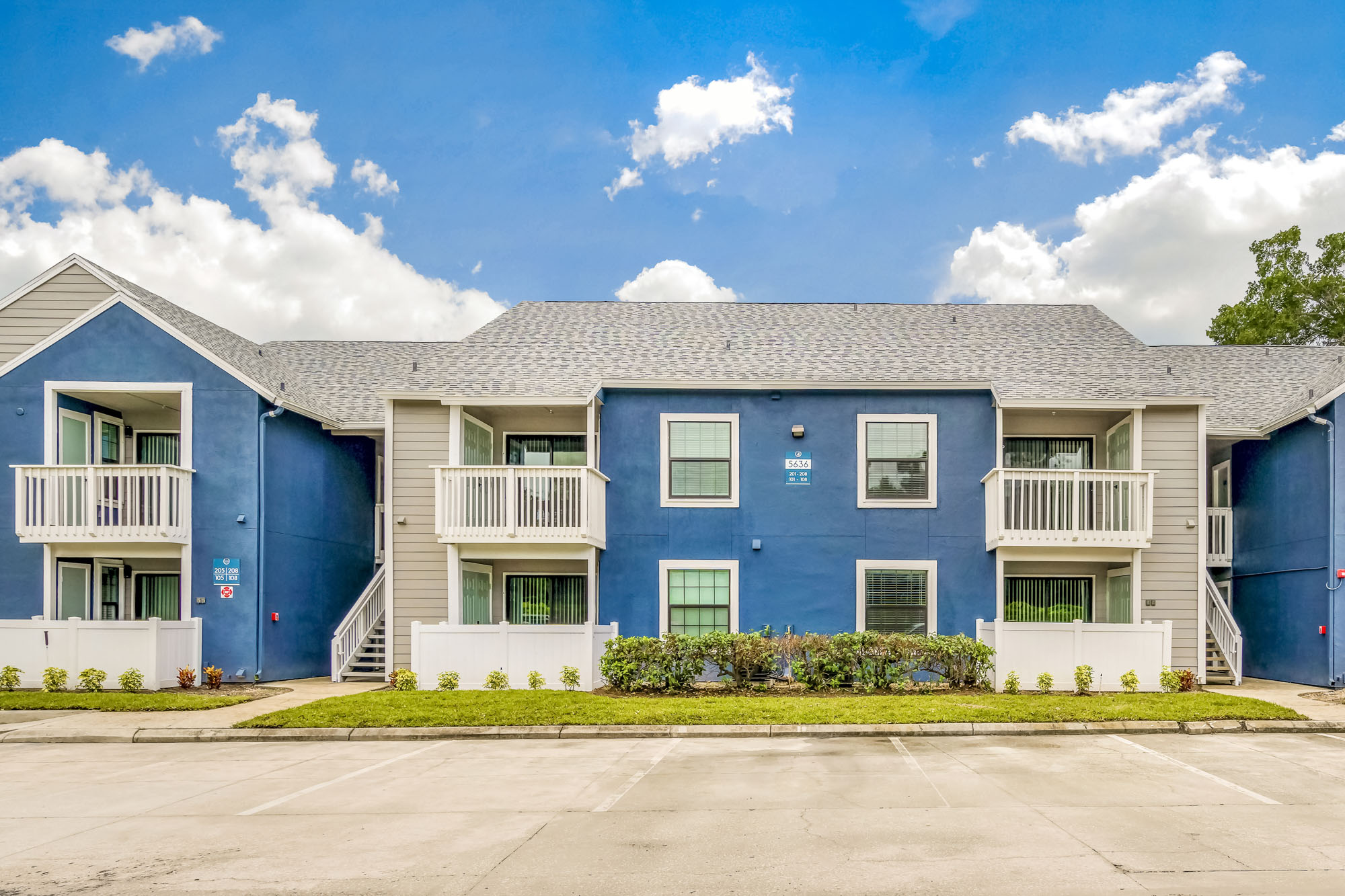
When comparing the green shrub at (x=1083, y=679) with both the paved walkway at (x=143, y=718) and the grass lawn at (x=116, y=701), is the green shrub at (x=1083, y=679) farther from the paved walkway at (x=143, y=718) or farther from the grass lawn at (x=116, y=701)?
the grass lawn at (x=116, y=701)

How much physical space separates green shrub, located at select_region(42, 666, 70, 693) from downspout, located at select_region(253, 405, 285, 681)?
293 centimetres

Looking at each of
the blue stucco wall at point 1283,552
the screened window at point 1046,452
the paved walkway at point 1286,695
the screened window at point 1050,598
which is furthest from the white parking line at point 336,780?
the blue stucco wall at point 1283,552

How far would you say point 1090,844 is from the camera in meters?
6.85

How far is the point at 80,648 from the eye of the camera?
1633 centimetres

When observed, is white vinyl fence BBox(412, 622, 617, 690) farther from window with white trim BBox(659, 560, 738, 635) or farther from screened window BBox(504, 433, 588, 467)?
screened window BBox(504, 433, 588, 467)

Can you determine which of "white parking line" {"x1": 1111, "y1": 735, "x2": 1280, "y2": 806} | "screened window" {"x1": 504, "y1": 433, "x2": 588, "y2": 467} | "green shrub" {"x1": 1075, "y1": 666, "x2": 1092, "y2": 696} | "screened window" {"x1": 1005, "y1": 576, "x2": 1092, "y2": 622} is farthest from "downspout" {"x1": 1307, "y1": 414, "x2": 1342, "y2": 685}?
"screened window" {"x1": 504, "y1": 433, "x2": 588, "y2": 467}

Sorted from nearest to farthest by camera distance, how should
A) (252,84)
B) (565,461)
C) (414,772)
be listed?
(414,772), (565,461), (252,84)

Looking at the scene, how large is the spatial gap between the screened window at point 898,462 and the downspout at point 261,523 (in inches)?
433

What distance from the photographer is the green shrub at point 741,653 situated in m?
15.7

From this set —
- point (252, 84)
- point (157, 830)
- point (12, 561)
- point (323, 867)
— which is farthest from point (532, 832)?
point (252, 84)

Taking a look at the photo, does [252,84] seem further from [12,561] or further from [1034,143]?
[1034,143]

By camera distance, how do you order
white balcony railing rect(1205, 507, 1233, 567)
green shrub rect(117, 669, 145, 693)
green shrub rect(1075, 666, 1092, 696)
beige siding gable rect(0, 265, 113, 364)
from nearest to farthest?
green shrub rect(1075, 666, 1092, 696), green shrub rect(117, 669, 145, 693), beige siding gable rect(0, 265, 113, 364), white balcony railing rect(1205, 507, 1233, 567)

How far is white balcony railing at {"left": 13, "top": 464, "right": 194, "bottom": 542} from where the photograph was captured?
55.5ft

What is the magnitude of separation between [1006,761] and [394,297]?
82.4ft
